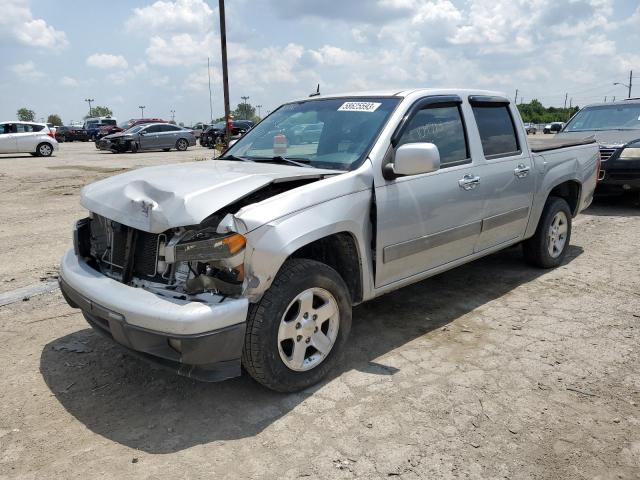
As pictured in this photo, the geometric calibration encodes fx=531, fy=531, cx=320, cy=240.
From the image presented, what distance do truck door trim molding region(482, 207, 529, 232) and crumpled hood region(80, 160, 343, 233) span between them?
171 centimetres

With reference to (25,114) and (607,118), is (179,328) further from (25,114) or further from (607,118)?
(25,114)

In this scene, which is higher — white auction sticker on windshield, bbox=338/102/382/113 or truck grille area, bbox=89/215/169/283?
white auction sticker on windshield, bbox=338/102/382/113

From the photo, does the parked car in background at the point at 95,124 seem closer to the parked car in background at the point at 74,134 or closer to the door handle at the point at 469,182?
the parked car in background at the point at 74,134

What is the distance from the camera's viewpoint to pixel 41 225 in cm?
790

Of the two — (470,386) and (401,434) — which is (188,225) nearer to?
(401,434)

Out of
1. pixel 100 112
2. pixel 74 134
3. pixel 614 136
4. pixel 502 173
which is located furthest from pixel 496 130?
pixel 100 112

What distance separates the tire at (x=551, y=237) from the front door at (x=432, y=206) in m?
1.42

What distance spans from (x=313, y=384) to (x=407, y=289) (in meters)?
2.06

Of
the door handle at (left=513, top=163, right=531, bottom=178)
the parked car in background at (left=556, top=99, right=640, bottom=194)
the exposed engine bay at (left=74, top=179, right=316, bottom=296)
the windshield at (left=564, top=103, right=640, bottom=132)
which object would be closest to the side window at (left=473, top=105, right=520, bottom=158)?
the door handle at (left=513, top=163, right=531, bottom=178)

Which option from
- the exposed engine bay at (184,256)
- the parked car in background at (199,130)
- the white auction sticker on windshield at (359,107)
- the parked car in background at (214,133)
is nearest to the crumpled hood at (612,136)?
the white auction sticker on windshield at (359,107)

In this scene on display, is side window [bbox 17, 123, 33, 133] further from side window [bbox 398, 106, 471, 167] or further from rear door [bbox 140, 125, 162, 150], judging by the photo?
side window [bbox 398, 106, 471, 167]

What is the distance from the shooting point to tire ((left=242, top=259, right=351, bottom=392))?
2.91 metres

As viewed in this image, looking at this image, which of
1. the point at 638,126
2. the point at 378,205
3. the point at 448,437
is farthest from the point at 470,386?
the point at 638,126

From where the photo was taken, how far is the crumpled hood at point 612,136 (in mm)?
8836
